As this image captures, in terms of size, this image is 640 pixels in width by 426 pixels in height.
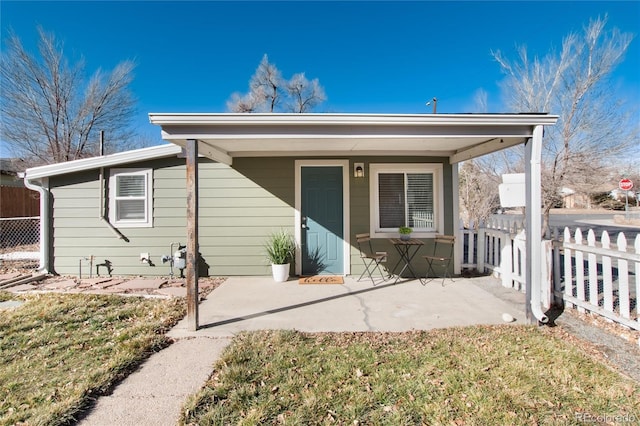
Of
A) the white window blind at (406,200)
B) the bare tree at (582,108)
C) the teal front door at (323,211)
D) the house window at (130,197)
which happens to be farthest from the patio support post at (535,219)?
the bare tree at (582,108)

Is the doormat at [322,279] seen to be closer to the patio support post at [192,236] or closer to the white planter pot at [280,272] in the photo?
the white planter pot at [280,272]

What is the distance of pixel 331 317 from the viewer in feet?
11.9

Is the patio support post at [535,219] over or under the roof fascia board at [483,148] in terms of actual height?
under

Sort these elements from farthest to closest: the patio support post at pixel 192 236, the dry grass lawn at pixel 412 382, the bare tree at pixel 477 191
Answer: the bare tree at pixel 477 191, the patio support post at pixel 192 236, the dry grass lawn at pixel 412 382

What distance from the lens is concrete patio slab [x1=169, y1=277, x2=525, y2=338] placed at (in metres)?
3.42

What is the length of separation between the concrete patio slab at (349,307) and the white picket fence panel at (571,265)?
1.53 feet

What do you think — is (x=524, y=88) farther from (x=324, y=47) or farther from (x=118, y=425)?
(x=118, y=425)

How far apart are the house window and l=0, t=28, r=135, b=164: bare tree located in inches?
343

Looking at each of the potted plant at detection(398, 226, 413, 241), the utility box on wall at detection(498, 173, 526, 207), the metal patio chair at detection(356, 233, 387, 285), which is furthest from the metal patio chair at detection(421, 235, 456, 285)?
the utility box on wall at detection(498, 173, 526, 207)

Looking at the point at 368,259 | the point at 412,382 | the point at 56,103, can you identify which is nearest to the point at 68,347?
the point at 412,382

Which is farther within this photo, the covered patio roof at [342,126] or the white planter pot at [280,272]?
the white planter pot at [280,272]

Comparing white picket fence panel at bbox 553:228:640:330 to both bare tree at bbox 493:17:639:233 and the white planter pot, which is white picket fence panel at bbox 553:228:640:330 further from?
bare tree at bbox 493:17:639:233

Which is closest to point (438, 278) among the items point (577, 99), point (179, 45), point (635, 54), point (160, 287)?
point (160, 287)

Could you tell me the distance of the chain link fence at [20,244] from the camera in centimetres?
641
